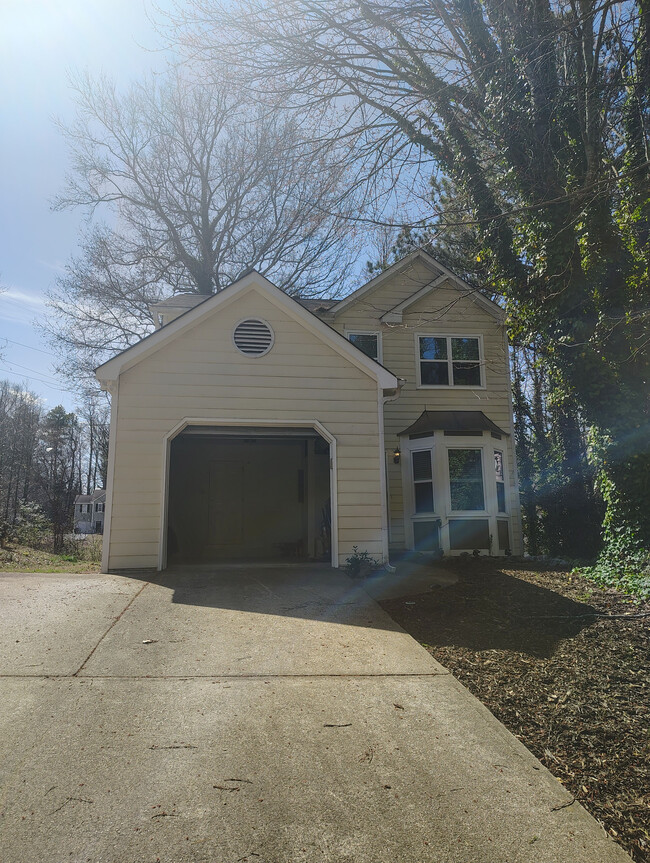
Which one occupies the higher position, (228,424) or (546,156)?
(546,156)

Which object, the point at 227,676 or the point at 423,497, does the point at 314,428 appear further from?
the point at 227,676

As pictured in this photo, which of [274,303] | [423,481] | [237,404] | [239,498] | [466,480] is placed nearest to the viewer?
[237,404]

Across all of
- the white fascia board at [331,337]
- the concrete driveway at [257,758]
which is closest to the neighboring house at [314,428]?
the white fascia board at [331,337]

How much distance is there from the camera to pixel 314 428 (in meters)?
9.66

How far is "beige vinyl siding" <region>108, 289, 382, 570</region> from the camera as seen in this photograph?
8766 millimetres

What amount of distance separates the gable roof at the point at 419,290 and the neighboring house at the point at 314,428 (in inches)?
1.6

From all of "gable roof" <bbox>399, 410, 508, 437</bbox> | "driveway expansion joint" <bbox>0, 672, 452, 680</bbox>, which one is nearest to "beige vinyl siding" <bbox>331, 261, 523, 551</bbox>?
"gable roof" <bbox>399, 410, 508, 437</bbox>

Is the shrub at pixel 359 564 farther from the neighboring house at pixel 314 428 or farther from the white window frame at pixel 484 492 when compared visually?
the white window frame at pixel 484 492

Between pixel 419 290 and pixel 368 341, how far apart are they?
6.07 feet

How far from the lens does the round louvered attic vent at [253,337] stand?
31.1ft

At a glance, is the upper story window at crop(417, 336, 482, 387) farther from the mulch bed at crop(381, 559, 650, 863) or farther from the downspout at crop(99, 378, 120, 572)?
the downspout at crop(99, 378, 120, 572)

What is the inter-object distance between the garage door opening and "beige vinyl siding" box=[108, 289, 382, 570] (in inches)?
140

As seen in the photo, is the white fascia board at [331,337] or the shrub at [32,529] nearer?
the white fascia board at [331,337]

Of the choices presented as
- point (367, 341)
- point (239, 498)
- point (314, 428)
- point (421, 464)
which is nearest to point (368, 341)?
point (367, 341)
